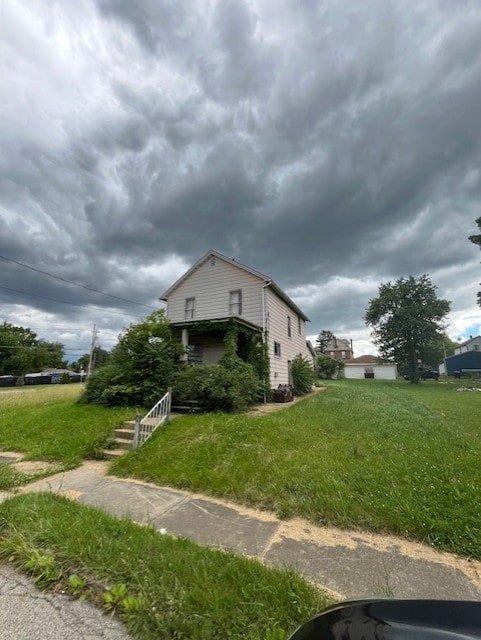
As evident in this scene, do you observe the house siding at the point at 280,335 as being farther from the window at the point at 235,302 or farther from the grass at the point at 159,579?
the grass at the point at 159,579

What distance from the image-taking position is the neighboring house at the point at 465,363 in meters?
43.6

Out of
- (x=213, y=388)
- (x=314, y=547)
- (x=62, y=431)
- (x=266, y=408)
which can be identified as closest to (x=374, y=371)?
(x=266, y=408)

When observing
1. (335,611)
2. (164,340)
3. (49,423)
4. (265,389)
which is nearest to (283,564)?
(335,611)

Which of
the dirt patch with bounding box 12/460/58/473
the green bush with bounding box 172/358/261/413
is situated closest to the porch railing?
the green bush with bounding box 172/358/261/413

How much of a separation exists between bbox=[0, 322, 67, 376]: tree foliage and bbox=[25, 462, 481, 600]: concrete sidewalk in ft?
191

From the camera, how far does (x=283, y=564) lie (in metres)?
2.53

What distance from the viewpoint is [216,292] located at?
583 inches

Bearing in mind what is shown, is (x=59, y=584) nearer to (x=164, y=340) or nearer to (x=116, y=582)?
(x=116, y=582)

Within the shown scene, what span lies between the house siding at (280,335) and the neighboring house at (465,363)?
37.9 metres

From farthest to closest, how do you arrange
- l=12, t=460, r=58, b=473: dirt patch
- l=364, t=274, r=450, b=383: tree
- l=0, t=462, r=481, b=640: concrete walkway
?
1. l=364, t=274, r=450, b=383: tree
2. l=12, t=460, r=58, b=473: dirt patch
3. l=0, t=462, r=481, b=640: concrete walkway

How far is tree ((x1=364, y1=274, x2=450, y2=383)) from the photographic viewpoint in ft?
100

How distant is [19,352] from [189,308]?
50.0m

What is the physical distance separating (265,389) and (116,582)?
1012 cm

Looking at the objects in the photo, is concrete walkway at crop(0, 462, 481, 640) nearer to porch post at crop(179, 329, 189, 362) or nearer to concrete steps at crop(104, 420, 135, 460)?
concrete steps at crop(104, 420, 135, 460)
